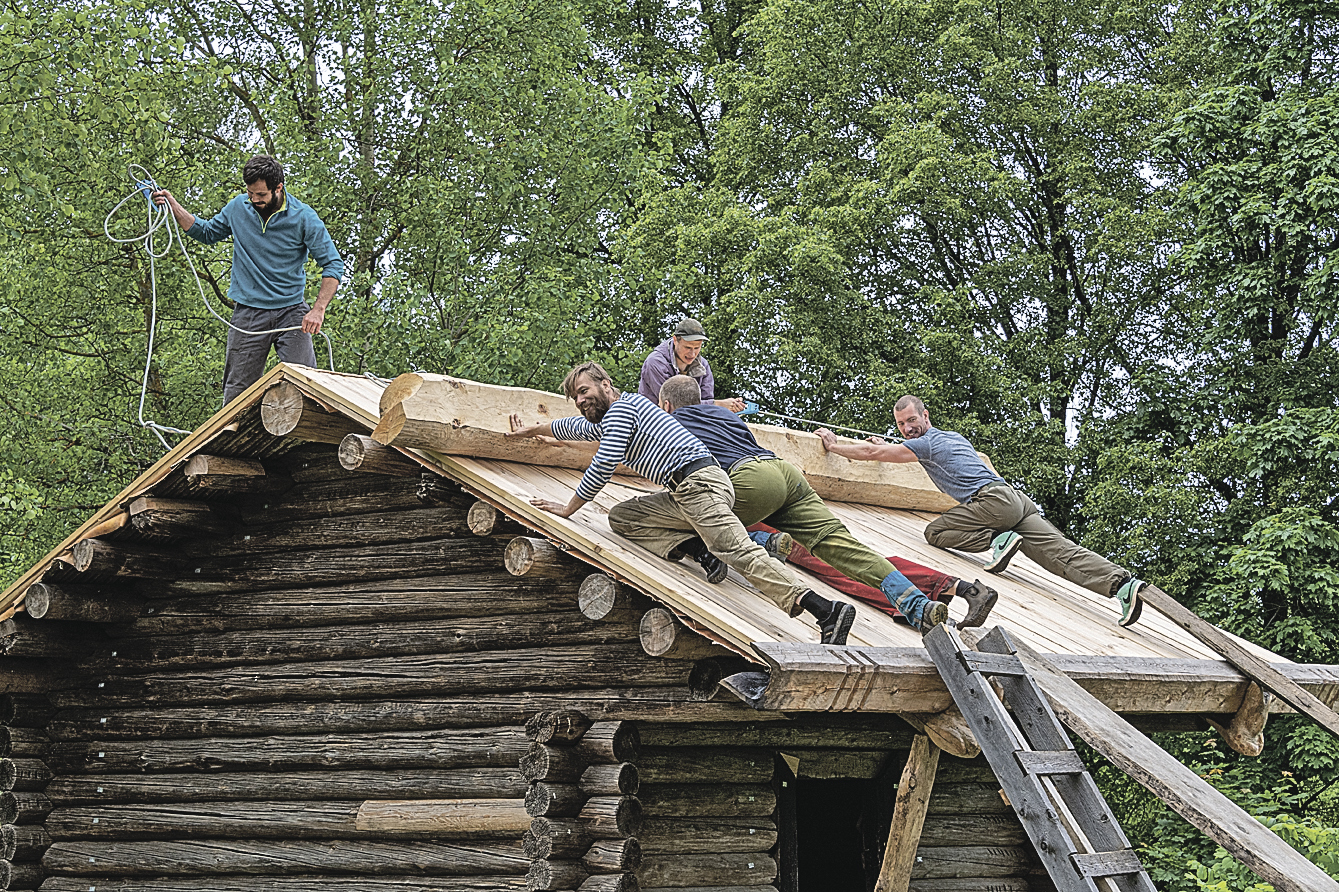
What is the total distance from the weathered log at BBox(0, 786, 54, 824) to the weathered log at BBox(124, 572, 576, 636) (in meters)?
1.39

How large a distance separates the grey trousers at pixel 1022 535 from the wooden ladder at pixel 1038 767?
8.96 feet

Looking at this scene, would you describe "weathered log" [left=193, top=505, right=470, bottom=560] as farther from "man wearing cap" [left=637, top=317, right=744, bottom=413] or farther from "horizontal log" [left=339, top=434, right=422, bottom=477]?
"man wearing cap" [left=637, top=317, right=744, bottom=413]

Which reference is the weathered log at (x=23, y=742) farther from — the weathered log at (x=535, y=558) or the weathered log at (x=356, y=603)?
the weathered log at (x=535, y=558)

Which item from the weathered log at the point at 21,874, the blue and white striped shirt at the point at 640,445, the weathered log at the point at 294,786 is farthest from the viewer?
the weathered log at the point at 21,874

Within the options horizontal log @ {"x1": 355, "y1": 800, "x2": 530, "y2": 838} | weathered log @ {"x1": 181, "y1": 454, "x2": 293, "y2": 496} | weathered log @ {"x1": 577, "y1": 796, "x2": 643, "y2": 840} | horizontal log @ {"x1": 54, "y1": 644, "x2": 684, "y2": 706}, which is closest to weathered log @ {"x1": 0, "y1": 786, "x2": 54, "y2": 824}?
horizontal log @ {"x1": 54, "y1": 644, "x2": 684, "y2": 706}

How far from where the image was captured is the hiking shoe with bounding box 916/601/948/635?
24.0 ft

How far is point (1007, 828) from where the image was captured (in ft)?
33.9

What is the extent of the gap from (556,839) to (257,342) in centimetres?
443

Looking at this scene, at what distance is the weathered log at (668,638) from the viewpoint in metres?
7.02

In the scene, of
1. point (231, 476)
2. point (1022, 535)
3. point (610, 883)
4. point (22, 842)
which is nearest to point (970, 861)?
point (1022, 535)

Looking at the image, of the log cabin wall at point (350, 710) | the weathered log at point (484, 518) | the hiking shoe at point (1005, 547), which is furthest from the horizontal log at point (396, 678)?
the hiking shoe at point (1005, 547)

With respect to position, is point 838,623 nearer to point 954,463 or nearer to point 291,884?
point 954,463

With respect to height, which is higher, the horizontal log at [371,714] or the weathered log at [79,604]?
the weathered log at [79,604]

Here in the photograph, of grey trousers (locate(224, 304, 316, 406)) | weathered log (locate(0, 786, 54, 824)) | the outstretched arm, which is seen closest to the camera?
grey trousers (locate(224, 304, 316, 406))
